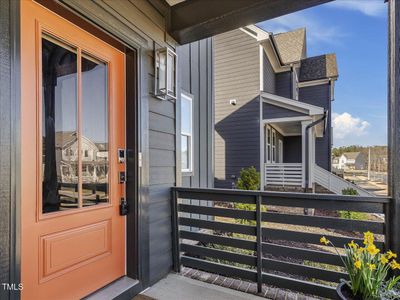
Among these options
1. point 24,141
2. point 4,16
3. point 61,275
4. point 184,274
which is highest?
point 4,16

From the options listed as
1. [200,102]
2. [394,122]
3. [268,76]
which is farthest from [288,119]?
[394,122]

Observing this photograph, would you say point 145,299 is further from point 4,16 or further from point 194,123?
point 194,123

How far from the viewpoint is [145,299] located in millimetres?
1977

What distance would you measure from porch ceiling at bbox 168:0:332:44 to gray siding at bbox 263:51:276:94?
5.67 m

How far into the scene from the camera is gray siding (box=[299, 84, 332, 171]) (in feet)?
33.6

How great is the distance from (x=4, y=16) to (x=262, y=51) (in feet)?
24.1

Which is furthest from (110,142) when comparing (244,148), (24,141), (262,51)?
(262,51)

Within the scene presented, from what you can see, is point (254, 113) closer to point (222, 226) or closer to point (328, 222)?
point (222, 226)

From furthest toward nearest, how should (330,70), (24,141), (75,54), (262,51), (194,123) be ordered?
(330,70)
(262,51)
(194,123)
(75,54)
(24,141)

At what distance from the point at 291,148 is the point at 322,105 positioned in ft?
7.48

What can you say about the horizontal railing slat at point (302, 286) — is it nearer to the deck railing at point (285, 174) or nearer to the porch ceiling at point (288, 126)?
the deck railing at point (285, 174)

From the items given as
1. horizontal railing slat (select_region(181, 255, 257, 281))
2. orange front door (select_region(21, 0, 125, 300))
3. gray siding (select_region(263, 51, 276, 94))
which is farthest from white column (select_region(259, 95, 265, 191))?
orange front door (select_region(21, 0, 125, 300))

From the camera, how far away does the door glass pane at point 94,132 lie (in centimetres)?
179

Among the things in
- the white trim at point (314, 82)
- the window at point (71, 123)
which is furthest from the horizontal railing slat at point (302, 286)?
the white trim at point (314, 82)
